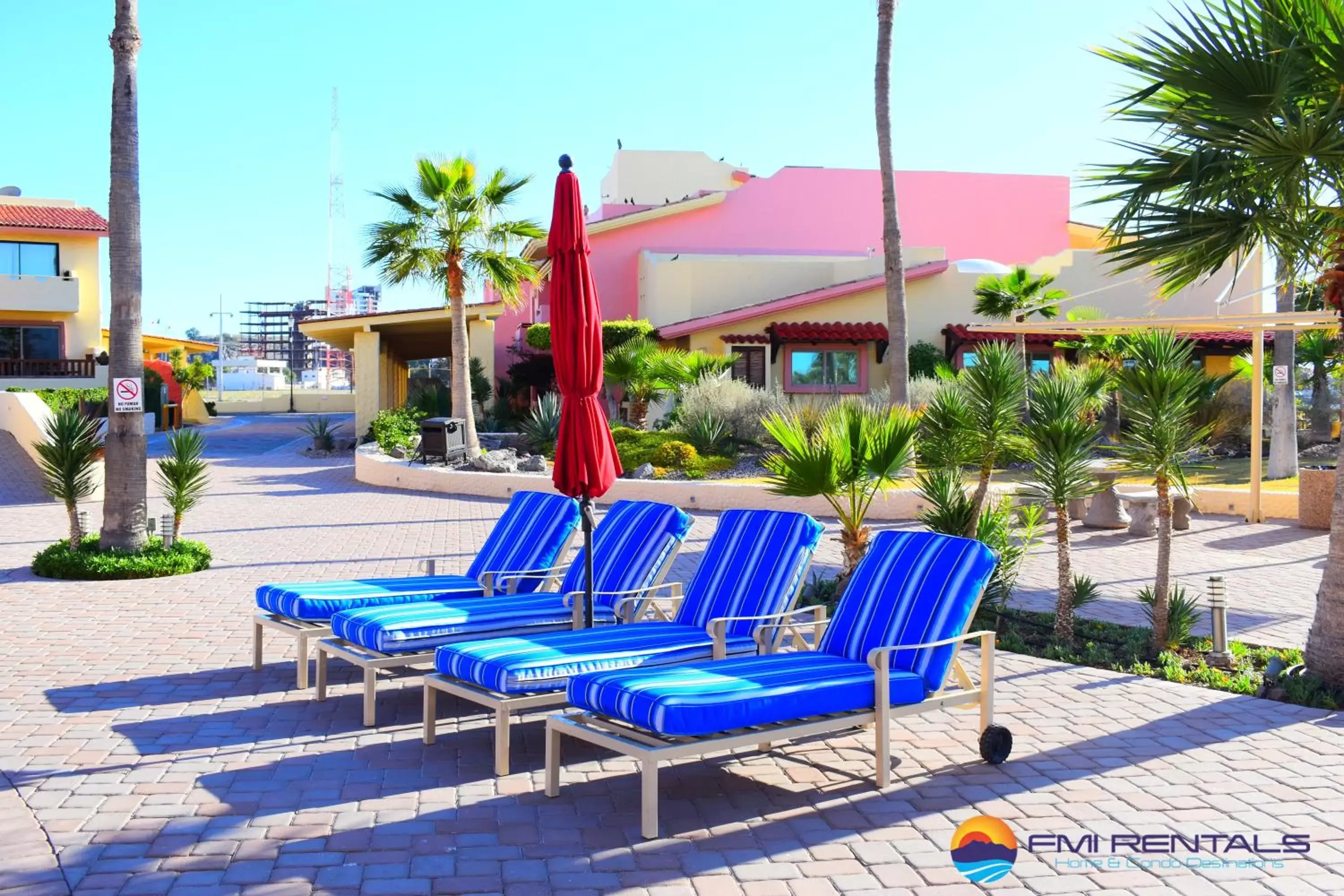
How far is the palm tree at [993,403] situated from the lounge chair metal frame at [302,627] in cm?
339

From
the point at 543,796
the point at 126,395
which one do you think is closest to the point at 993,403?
the point at 543,796

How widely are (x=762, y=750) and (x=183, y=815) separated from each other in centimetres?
280

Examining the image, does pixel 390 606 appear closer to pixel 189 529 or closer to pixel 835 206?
pixel 189 529

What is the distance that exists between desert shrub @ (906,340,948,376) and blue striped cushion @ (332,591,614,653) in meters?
22.3

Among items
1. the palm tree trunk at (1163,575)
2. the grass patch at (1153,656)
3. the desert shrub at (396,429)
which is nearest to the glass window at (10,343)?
the desert shrub at (396,429)

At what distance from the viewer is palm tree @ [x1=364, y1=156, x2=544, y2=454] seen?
22.4m

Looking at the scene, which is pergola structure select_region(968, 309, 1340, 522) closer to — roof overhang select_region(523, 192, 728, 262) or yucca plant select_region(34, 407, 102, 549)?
yucca plant select_region(34, 407, 102, 549)

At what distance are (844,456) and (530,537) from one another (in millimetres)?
2360

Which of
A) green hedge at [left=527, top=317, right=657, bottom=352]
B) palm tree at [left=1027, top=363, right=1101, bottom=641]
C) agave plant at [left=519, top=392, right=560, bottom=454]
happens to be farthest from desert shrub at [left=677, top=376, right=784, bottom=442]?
palm tree at [left=1027, top=363, right=1101, bottom=641]

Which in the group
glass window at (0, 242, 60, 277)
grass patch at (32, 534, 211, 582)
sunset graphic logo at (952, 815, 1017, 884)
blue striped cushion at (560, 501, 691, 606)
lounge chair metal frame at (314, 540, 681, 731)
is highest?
glass window at (0, 242, 60, 277)

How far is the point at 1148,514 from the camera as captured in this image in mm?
15172

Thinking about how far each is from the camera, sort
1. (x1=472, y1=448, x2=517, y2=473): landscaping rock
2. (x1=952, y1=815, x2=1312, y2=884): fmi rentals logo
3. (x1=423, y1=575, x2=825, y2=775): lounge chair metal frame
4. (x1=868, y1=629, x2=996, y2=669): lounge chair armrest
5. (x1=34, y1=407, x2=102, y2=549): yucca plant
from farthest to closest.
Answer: (x1=472, y1=448, x2=517, y2=473): landscaping rock < (x1=34, y1=407, x2=102, y2=549): yucca plant < (x1=423, y1=575, x2=825, y2=775): lounge chair metal frame < (x1=868, y1=629, x2=996, y2=669): lounge chair armrest < (x1=952, y1=815, x2=1312, y2=884): fmi rentals logo

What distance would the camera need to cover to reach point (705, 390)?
23.2 metres

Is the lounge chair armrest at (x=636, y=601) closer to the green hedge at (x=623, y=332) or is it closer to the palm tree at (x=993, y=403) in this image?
the palm tree at (x=993, y=403)
